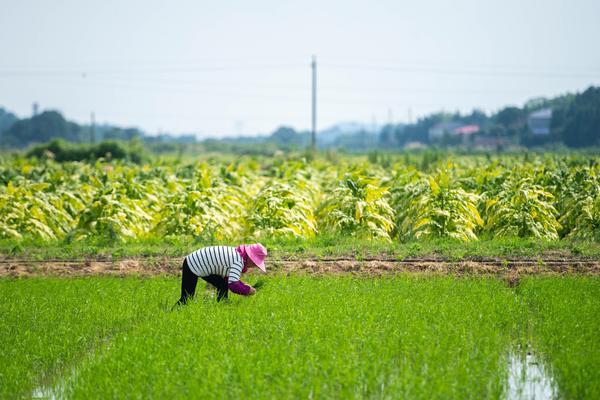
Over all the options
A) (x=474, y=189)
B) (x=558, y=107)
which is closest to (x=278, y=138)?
(x=558, y=107)

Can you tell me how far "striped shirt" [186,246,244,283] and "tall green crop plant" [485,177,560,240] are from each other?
8.56m

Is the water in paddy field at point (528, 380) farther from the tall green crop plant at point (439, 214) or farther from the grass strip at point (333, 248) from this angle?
the tall green crop plant at point (439, 214)

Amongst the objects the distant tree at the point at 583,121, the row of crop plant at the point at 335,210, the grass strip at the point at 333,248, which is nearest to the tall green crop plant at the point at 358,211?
the row of crop plant at the point at 335,210

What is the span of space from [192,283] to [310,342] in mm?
2430

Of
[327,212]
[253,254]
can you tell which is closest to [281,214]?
[327,212]

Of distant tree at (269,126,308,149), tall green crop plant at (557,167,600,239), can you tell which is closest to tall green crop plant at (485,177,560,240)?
tall green crop plant at (557,167,600,239)

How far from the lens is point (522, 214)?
52.9 feet

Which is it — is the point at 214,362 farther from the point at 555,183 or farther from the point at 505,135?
the point at 505,135

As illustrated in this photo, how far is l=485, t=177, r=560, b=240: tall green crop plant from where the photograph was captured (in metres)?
16.1

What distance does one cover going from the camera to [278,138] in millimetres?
163500

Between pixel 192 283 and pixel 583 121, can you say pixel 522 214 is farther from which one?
pixel 583 121

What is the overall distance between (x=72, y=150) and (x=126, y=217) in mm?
31081

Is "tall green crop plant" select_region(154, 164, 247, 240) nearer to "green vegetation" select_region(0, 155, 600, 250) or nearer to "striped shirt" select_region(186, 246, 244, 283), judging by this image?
"green vegetation" select_region(0, 155, 600, 250)

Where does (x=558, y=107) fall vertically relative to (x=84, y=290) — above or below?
above
